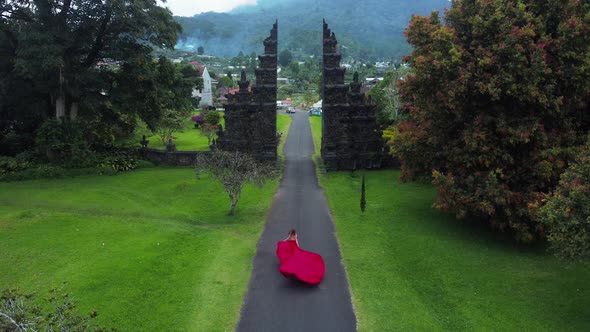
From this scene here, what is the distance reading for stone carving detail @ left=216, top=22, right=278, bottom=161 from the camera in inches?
1497

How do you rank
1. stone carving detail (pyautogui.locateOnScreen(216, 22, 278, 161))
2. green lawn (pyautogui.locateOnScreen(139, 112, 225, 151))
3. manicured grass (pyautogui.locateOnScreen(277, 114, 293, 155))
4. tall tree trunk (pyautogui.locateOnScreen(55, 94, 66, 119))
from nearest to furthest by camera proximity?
tall tree trunk (pyautogui.locateOnScreen(55, 94, 66, 119))
stone carving detail (pyautogui.locateOnScreen(216, 22, 278, 161))
green lawn (pyautogui.locateOnScreen(139, 112, 225, 151))
manicured grass (pyautogui.locateOnScreen(277, 114, 293, 155))

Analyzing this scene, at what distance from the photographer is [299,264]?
17562 mm

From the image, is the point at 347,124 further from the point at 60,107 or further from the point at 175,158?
the point at 60,107

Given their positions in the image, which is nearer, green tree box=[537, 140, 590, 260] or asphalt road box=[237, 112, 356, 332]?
green tree box=[537, 140, 590, 260]

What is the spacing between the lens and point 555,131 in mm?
20844

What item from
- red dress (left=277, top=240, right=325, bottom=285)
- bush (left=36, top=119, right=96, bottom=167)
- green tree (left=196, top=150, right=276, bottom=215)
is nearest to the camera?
red dress (left=277, top=240, right=325, bottom=285)

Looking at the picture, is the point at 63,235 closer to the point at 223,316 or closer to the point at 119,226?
the point at 119,226

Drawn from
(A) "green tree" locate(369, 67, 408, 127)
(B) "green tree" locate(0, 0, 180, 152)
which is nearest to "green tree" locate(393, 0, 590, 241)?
(B) "green tree" locate(0, 0, 180, 152)

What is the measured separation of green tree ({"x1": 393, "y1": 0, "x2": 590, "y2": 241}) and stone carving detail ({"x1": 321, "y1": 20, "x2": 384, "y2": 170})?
48.7ft

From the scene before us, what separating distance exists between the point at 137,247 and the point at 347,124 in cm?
2221

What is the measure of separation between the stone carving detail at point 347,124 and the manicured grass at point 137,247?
29.0 ft

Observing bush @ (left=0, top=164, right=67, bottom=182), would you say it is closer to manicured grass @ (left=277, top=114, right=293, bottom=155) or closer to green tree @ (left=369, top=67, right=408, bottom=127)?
manicured grass @ (left=277, top=114, right=293, bottom=155)

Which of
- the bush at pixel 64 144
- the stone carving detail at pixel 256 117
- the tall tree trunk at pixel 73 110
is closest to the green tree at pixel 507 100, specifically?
the stone carving detail at pixel 256 117

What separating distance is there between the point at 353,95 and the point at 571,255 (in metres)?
25.7
